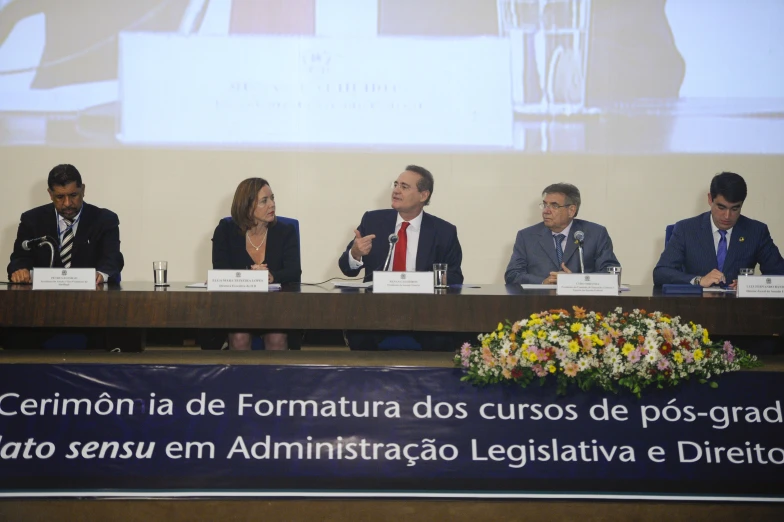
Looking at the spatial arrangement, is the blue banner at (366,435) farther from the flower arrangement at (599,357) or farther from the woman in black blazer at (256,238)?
the woman in black blazer at (256,238)

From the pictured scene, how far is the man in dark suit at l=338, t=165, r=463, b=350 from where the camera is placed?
12.3ft

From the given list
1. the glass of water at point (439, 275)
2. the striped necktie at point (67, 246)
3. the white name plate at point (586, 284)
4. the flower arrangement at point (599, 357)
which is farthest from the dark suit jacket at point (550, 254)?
the striped necktie at point (67, 246)

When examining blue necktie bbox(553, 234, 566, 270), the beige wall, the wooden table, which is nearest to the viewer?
the wooden table

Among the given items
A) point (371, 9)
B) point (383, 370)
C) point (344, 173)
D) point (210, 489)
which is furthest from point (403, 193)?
point (210, 489)

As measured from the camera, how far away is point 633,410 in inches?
88.0

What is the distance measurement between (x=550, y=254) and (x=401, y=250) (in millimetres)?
700

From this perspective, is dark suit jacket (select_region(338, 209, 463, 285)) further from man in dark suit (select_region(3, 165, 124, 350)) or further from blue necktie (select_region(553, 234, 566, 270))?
man in dark suit (select_region(3, 165, 124, 350))

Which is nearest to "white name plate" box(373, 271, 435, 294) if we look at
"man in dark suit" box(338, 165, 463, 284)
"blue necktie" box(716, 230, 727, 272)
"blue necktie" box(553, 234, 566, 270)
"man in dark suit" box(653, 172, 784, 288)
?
"man in dark suit" box(338, 165, 463, 284)

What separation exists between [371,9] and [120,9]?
1397 mm

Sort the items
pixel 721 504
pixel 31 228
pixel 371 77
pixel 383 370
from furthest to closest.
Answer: pixel 371 77 → pixel 31 228 → pixel 383 370 → pixel 721 504

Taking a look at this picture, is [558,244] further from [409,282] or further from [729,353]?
[729,353]

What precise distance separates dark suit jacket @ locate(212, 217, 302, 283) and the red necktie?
1.52 feet

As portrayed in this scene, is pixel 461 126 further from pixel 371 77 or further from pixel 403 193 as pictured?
pixel 403 193

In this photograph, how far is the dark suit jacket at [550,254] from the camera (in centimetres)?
373
